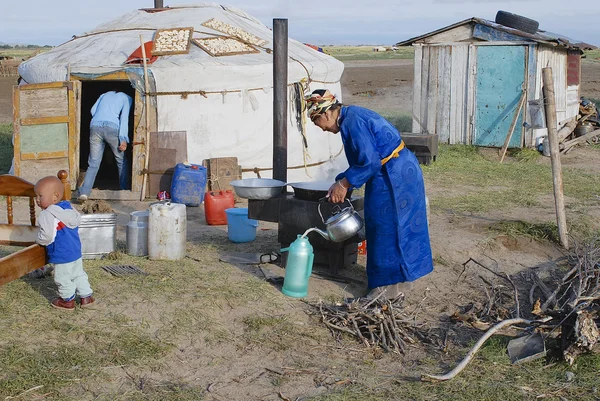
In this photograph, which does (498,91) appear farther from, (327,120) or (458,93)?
(327,120)

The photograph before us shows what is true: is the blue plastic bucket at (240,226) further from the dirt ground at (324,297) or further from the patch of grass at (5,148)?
the patch of grass at (5,148)

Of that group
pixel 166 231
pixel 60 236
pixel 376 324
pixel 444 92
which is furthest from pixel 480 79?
pixel 60 236

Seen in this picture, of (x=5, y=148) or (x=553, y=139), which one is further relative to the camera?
(x=5, y=148)

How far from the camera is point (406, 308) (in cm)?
497

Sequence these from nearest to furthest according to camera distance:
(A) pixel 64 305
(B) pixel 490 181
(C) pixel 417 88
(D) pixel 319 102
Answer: (A) pixel 64 305, (D) pixel 319 102, (B) pixel 490 181, (C) pixel 417 88

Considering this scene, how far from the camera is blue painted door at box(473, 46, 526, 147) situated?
1162cm

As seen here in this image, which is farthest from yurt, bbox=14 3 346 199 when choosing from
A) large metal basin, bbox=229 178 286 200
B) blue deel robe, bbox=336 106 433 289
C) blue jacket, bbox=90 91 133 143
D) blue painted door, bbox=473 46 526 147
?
blue deel robe, bbox=336 106 433 289

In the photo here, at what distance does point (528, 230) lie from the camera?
22.3ft

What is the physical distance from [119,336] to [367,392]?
151 centimetres

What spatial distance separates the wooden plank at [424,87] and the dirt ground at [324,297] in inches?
145

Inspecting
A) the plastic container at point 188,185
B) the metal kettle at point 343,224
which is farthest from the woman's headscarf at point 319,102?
the plastic container at point 188,185

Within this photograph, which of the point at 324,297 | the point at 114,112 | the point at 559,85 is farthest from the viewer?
the point at 559,85

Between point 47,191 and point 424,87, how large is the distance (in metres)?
9.02

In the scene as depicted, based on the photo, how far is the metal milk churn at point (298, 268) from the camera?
4953 millimetres
